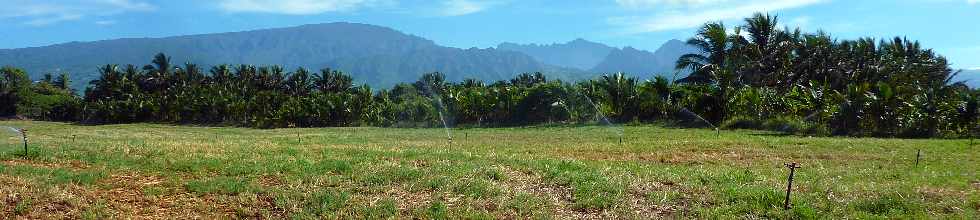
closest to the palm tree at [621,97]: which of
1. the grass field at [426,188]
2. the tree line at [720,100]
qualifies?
the tree line at [720,100]

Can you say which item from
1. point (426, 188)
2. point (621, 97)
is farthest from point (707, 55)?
point (426, 188)

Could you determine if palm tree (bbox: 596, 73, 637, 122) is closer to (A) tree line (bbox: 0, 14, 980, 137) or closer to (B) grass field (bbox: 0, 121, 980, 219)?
(A) tree line (bbox: 0, 14, 980, 137)

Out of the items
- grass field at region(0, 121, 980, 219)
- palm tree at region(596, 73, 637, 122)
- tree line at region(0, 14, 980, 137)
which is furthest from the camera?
palm tree at region(596, 73, 637, 122)

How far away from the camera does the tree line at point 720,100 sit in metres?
27.8

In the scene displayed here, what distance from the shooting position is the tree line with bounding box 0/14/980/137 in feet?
91.2

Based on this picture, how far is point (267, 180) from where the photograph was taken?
9.75 metres

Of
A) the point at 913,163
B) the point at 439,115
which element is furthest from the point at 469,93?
the point at 913,163

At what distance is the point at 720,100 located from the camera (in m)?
35.2

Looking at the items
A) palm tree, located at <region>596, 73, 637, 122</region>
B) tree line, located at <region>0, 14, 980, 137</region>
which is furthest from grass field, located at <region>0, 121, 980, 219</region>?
palm tree, located at <region>596, 73, 637, 122</region>

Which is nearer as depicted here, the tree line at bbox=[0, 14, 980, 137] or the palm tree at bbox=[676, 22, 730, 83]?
the tree line at bbox=[0, 14, 980, 137]

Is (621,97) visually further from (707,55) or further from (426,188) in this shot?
(426,188)

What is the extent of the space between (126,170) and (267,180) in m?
2.49

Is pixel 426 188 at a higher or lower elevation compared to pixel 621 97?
lower

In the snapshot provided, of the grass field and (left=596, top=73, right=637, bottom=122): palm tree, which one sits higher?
(left=596, top=73, right=637, bottom=122): palm tree
